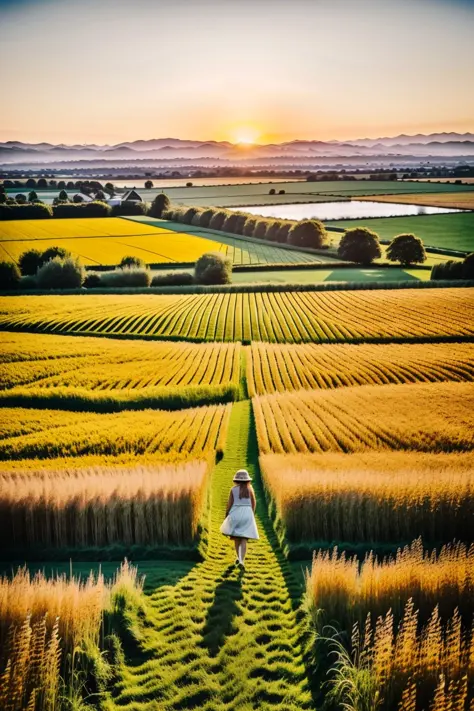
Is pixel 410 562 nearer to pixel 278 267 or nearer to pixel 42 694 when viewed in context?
pixel 42 694

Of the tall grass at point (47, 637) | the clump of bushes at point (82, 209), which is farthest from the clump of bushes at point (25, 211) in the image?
the tall grass at point (47, 637)

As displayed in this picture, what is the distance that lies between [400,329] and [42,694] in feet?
103

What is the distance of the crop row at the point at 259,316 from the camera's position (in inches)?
1394

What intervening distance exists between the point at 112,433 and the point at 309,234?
57.6 m

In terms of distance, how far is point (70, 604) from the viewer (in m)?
6.98

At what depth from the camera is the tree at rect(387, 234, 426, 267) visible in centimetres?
5822

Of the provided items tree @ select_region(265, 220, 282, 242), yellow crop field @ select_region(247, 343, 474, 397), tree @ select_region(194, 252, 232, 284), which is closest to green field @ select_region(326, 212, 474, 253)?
tree @ select_region(265, 220, 282, 242)

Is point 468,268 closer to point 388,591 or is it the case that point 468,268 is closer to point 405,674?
point 388,591

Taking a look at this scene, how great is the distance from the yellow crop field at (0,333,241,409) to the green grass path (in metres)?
13.5

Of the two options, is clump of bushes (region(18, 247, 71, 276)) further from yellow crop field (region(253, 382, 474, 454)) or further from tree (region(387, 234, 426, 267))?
yellow crop field (region(253, 382, 474, 454))

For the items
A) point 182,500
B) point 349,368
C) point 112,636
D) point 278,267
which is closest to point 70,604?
point 112,636

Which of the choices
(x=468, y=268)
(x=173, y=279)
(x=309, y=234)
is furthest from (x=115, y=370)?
(x=309, y=234)

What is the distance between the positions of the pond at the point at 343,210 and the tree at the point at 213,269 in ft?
99.4

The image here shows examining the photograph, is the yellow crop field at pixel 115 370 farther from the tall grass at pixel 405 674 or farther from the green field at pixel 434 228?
the green field at pixel 434 228
